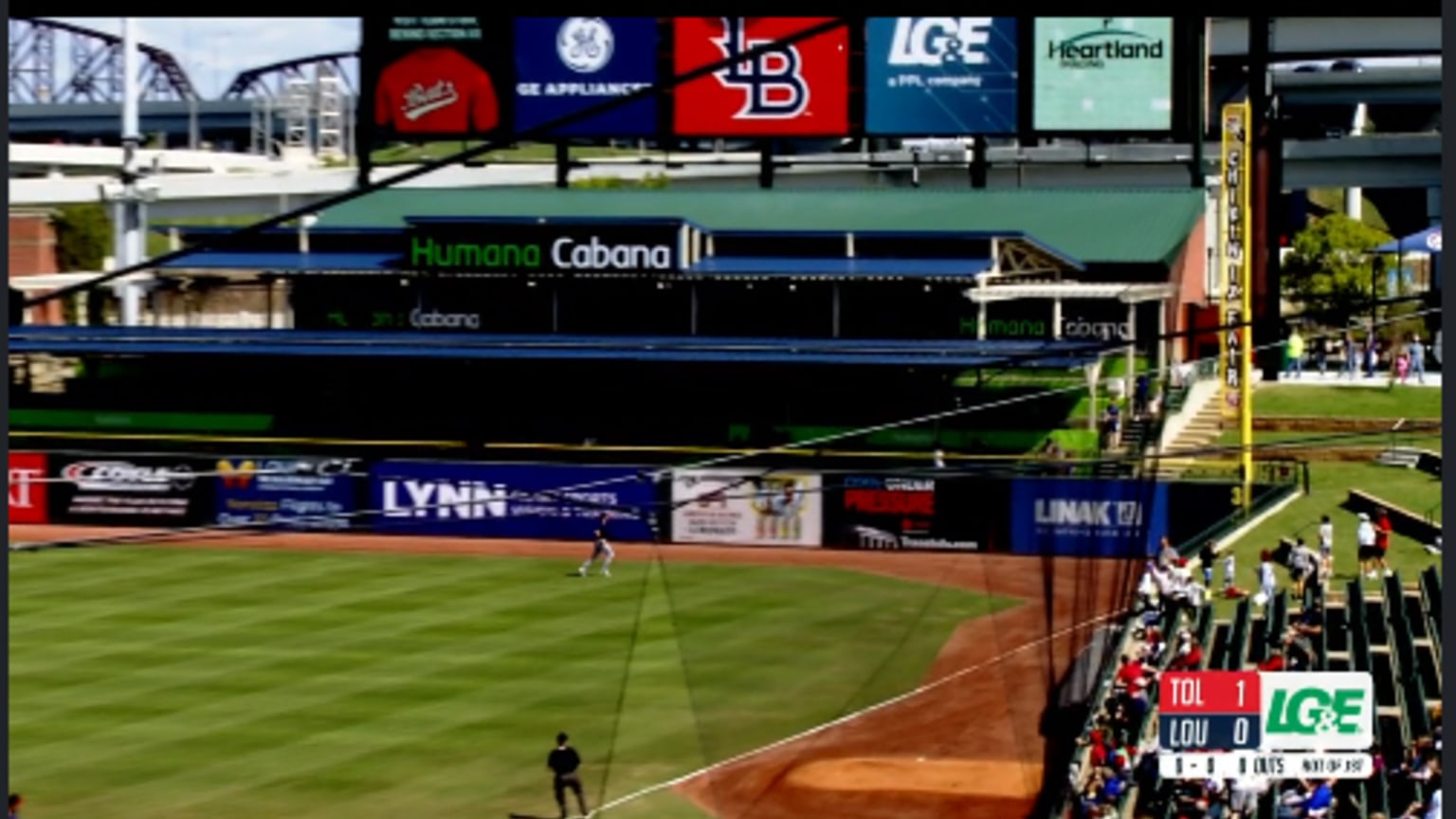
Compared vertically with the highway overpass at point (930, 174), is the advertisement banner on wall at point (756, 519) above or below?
below

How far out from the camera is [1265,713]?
21078mm

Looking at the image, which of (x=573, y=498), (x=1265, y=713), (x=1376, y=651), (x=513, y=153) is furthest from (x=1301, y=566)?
(x=513, y=153)

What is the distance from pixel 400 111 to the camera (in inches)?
2088

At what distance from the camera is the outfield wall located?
36.9 m

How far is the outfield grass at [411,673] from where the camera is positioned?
926 inches

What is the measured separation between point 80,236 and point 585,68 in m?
28.0

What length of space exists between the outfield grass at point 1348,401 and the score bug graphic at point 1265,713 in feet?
71.3

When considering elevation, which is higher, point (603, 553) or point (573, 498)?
point (573, 498)

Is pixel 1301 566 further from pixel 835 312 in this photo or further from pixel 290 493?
pixel 835 312

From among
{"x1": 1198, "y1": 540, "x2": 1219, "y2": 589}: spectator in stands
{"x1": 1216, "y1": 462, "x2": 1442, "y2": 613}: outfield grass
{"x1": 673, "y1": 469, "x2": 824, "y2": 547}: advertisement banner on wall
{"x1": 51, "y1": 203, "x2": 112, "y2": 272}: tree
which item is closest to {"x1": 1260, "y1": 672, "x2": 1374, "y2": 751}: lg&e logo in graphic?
{"x1": 1216, "y1": 462, "x2": 1442, "y2": 613}: outfield grass

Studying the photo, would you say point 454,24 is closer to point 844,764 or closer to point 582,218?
point 582,218

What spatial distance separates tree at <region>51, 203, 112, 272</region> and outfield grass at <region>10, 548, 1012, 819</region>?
115ft

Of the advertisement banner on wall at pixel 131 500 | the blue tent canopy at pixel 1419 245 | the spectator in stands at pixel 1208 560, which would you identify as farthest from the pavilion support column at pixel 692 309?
the spectator in stands at pixel 1208 560

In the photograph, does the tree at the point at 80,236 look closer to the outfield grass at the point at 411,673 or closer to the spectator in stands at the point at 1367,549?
the outfield grass at the point at 411,673
